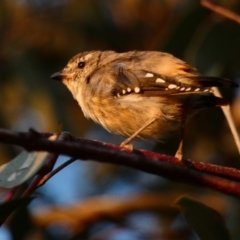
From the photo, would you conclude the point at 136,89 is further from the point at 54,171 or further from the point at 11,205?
the point at 11,205

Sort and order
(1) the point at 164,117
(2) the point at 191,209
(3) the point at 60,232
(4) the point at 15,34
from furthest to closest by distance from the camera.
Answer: (4) the point at 15,34
(3) the point at 60,232
(1) the point at 164,117
(2) the point at 191,209

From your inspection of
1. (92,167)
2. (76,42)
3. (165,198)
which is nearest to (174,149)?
(165,198)

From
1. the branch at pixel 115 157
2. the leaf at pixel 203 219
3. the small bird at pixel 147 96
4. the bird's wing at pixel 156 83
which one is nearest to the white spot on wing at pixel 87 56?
the small bird at pixel 147 96

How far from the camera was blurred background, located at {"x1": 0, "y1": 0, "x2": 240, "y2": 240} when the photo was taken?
3.89 meters

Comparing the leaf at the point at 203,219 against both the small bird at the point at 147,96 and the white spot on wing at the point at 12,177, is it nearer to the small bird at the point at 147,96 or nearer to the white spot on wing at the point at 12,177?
the white spot on wing at the point at 12,177

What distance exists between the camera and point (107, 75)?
3.31 m

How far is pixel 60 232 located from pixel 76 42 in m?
1.46

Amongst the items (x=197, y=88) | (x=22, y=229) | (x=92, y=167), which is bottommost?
(x=92, y=167)

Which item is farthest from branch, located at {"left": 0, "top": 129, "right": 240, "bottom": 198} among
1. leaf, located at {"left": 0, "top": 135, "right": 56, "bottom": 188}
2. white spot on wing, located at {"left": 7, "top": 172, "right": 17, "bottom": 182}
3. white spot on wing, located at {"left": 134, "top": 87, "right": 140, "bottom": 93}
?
white spot on wing, located at {"left": 134, "top": 87, "right": 140, "bottom": 93}

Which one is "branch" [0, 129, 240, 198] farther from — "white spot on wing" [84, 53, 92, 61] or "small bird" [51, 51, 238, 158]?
"white spot on wing" [84, 53, 92, 61]

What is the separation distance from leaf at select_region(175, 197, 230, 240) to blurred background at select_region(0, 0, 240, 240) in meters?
1.51

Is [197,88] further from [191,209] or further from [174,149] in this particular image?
[174,149]

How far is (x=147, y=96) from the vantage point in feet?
9.93

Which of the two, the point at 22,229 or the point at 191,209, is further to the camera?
the point at 22,229
